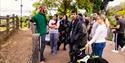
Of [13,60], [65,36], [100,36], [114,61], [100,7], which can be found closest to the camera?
[100,36]

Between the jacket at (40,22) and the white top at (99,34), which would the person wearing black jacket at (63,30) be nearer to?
the jacket at (40,22)

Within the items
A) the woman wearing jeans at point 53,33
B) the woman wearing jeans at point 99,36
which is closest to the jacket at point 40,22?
the woman wearing jeans at point 99,36

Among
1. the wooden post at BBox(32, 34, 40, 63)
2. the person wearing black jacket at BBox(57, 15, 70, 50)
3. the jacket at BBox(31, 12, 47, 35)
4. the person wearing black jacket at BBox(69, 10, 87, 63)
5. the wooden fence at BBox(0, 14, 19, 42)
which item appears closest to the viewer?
the wooden post at BBox(32, 34, 40, 63)

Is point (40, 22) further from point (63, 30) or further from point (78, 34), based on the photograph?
point (63, 30)

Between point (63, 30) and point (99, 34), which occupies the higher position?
point (99, 34)

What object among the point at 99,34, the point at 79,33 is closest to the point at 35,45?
the point at 99,34

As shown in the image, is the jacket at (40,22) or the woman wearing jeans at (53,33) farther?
the woman wearing jeans at (53,33)

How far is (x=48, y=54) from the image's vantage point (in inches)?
660

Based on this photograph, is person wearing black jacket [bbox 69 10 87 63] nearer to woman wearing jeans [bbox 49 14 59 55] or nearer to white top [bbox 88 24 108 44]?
white top [bbox 88 24 108 44]

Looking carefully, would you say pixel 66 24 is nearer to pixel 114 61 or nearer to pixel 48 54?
pixel 48 54

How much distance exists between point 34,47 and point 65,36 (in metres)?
8.53

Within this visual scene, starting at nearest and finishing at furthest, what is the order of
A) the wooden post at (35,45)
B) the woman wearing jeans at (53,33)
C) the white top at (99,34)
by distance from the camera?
the wooden post at (35,45)
the white top at (99,34)
the woman wearing jeans at (53,33)

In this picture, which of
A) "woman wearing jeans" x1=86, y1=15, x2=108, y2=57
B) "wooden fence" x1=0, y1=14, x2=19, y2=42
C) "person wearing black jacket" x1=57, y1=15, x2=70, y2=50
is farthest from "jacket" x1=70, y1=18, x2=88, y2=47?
"wooden fence" x1=0, y1=14, x2=19, y2=42

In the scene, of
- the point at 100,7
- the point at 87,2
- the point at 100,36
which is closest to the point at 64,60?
the point at 100,36
